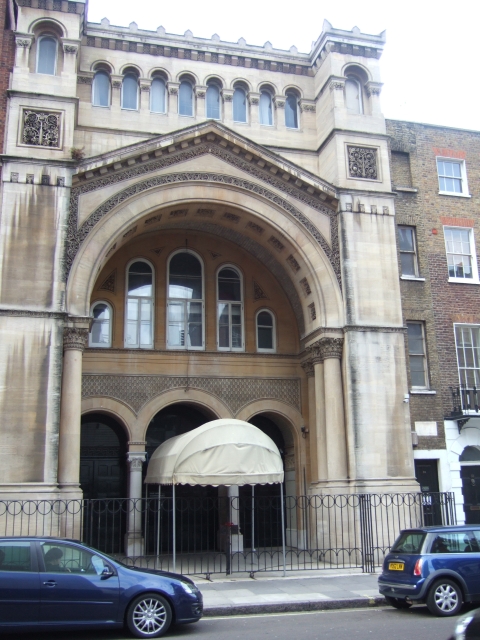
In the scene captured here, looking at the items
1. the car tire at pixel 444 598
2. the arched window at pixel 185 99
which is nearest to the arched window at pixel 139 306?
the arched window at pixel 185 99

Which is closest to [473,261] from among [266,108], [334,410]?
[334,410]

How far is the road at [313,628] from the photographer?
34.6ft

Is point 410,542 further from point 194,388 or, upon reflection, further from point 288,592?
point 194,388

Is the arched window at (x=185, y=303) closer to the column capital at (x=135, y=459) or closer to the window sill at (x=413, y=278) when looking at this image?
the column capital at (x=135, y=459)

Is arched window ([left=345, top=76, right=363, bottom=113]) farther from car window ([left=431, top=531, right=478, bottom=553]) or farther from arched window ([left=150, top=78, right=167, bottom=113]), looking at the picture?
car window ([left=431, top=531, right=478, bottom=553])

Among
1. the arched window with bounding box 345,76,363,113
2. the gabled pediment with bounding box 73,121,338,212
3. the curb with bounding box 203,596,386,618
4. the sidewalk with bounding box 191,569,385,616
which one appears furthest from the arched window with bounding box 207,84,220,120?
→ the curb with bounding box 203,596,386,618

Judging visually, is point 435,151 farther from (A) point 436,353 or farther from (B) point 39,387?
(B) point 39,387

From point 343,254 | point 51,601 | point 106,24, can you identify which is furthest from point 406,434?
point 106,24

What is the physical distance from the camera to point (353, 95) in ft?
78.4

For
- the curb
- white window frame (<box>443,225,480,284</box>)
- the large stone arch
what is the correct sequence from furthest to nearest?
white window frame (<box>443,225,480,284</box>) < the large stone arch < the curb

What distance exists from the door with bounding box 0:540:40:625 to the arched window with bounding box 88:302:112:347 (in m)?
12.3

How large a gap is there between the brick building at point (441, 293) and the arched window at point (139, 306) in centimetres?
850

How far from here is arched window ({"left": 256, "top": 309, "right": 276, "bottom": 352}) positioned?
2431 cm

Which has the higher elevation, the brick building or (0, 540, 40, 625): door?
the brick building
